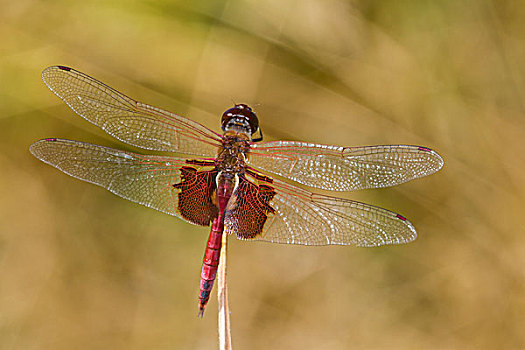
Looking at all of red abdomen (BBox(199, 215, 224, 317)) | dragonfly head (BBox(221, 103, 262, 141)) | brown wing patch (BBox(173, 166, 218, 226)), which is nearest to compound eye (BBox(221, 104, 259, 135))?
dragonfly head (BBox(221, 103, 262, 141))

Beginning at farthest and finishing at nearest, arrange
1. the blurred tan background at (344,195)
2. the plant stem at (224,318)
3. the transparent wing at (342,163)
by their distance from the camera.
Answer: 1. the blurred tan background at (344,195)
2. the transparent wing at (342,163)
3. the plant stem at (224,318)

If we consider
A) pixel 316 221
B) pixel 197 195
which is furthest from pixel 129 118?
pixel 316 221

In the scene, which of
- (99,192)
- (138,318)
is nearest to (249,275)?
(138,318)

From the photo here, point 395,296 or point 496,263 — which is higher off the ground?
point 496,263

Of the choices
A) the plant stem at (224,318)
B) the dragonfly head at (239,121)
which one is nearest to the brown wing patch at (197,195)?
the dragonfly head at (239,121)

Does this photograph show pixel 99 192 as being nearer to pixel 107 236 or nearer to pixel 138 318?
pixel 107 236

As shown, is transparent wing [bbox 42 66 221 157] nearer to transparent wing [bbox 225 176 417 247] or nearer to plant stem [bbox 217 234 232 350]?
transparent wing [bbox 225 176 417 247]

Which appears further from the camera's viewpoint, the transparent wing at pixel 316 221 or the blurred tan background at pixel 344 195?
the blurred tan background at pixel 344 195

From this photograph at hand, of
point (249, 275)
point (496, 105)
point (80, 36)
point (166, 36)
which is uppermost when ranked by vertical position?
point (496, 105)

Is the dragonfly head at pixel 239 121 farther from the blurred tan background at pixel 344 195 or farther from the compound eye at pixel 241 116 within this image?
the blurred tan background at pixel 344 195
